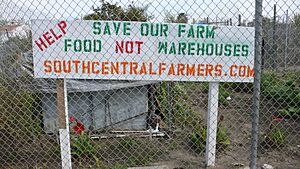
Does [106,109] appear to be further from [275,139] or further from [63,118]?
[275,139]

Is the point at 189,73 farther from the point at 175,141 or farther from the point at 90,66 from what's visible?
the point at 175,141

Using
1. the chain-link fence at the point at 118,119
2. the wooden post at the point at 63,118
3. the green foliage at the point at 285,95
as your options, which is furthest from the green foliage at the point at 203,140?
the wooden post at the point at 63,118

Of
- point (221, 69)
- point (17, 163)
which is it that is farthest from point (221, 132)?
point (17, 163)

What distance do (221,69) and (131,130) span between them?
6.50 feet

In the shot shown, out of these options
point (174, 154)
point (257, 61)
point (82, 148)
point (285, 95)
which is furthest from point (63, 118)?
point (285, 95)

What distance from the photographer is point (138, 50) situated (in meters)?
3.10

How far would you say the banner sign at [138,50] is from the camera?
119 inches

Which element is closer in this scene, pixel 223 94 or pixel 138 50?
pixel 138 50

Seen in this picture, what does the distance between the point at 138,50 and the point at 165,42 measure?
29 cm

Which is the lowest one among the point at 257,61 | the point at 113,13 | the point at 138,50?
the point at 257,61

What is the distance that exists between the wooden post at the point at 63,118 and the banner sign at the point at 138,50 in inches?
6.4

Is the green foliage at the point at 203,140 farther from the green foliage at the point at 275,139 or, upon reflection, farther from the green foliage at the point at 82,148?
the green foliage at the point at 82,148

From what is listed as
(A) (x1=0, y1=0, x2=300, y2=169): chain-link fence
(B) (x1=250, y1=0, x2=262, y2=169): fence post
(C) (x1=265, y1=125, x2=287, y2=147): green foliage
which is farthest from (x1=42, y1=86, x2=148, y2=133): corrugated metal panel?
(B) (x1=250, y1=0, x2=262, y2=169): fence post

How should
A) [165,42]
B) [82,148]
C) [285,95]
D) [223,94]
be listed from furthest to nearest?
[223,94] < [285,95] < [82,148] < [165,42]
